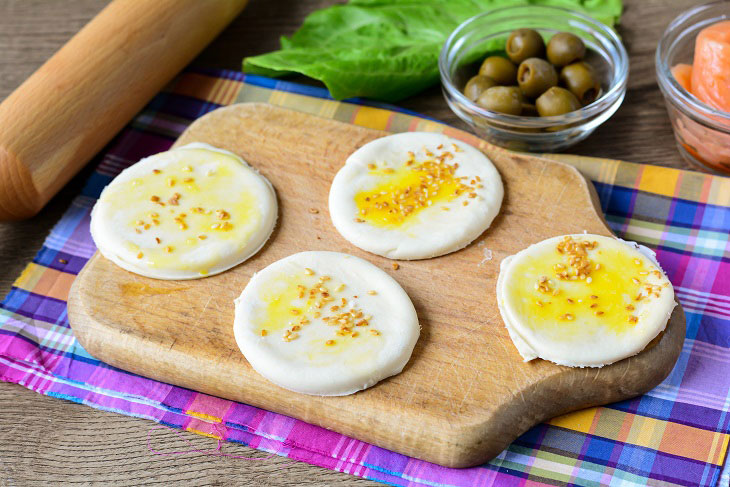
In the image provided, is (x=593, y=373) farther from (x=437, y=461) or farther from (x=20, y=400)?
(x=20, y=400)

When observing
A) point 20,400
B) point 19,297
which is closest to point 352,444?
point 20,400

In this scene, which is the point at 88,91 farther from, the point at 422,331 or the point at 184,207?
the point at 422,331

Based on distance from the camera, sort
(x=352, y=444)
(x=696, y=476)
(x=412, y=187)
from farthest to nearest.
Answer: (x=412, y=187)
(x=352, y=444)
(x=696, y=476)

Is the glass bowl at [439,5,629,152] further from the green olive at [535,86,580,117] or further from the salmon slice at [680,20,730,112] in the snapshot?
the salmon slice at [680,20,730,112]

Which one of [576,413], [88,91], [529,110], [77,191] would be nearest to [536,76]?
[529,110]

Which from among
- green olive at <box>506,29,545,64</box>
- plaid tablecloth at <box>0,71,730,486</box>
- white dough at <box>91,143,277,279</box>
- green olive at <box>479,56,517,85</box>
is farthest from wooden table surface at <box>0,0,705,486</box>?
white dough at <box>91,143,277,279</box>

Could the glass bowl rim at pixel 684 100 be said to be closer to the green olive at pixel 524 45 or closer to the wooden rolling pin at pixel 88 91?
the green olive at pixel 524 45
